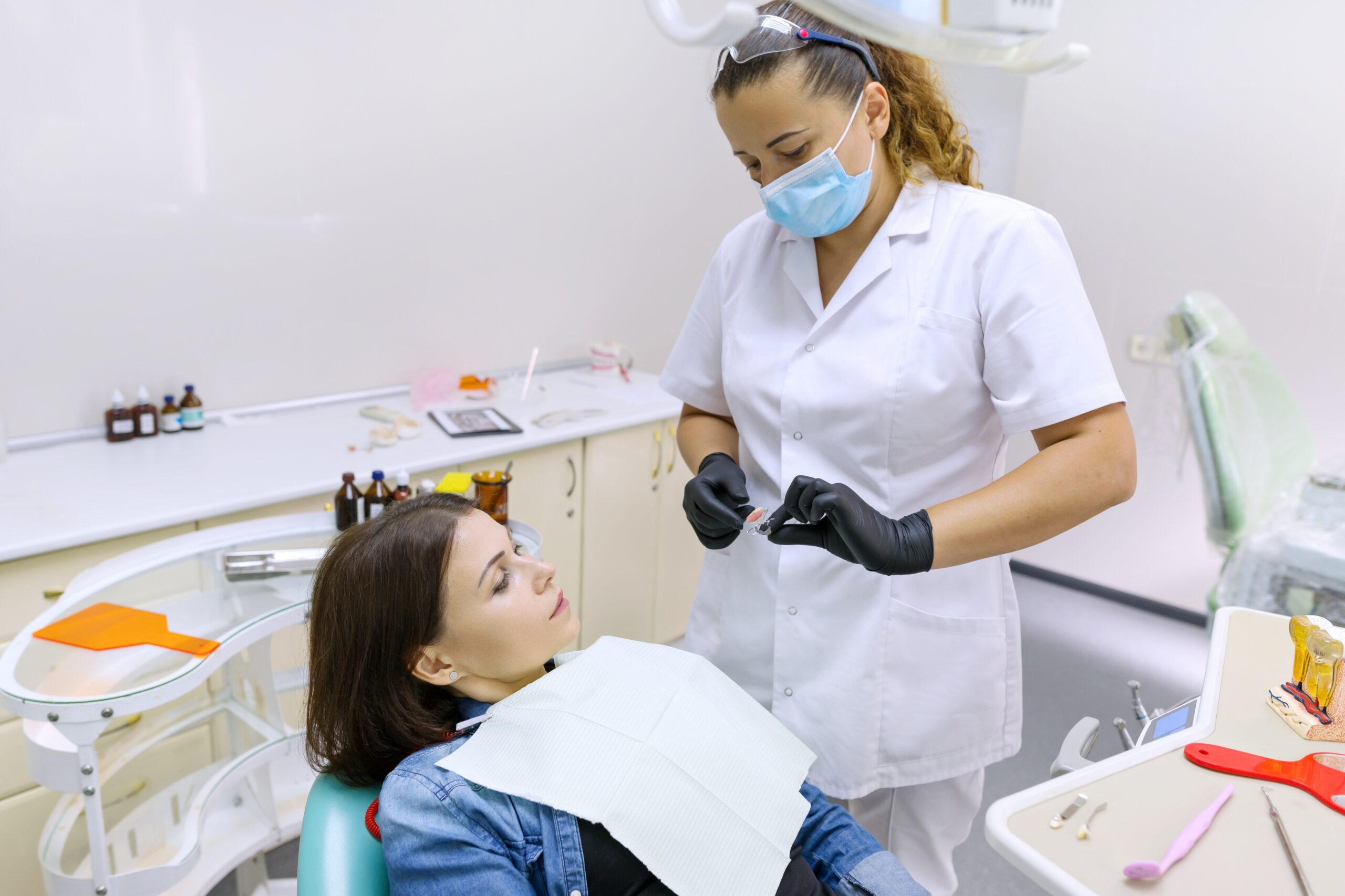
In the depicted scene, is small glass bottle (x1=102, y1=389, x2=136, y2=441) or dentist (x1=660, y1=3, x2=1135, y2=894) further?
small glass bottle (x1=102, y1=389, x2=136, y2=441)

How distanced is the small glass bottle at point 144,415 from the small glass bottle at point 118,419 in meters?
0.01

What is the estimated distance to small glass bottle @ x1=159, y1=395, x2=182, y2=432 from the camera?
2.25 metres

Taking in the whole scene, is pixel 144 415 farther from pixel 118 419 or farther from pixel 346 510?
pixel 346 510

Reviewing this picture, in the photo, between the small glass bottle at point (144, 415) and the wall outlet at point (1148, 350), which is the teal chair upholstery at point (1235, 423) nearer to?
the wall outlet at point (1148, 350)

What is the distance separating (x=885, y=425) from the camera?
1.25 meters

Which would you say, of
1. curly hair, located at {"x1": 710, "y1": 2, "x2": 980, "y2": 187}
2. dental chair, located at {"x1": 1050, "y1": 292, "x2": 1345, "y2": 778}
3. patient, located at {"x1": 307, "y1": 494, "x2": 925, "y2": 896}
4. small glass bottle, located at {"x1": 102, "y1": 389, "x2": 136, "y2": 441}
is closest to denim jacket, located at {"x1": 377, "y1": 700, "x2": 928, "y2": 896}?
patient, located at {"x1": 307, "y1": 494, "x2": 925, "y2": 896}

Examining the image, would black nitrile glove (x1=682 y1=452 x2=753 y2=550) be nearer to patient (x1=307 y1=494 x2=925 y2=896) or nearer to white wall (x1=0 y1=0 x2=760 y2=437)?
patient (x1=307 y1=494 x2=925 y2=896)

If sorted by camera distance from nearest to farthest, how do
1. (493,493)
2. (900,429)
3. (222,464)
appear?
(900,429)
(493,493)
(222,464)

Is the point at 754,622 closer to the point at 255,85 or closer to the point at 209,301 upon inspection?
the point at 209,301

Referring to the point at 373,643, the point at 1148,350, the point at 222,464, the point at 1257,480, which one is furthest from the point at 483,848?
the point at 1148,350

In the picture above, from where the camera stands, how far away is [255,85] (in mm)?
2283

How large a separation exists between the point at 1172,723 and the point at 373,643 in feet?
3.18

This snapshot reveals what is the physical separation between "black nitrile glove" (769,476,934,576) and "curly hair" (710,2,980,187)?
0.46 metres

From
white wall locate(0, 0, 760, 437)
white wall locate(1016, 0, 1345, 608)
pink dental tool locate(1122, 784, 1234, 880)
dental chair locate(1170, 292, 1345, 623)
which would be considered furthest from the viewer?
white wall locate(1016, 0, 1345, 608)
